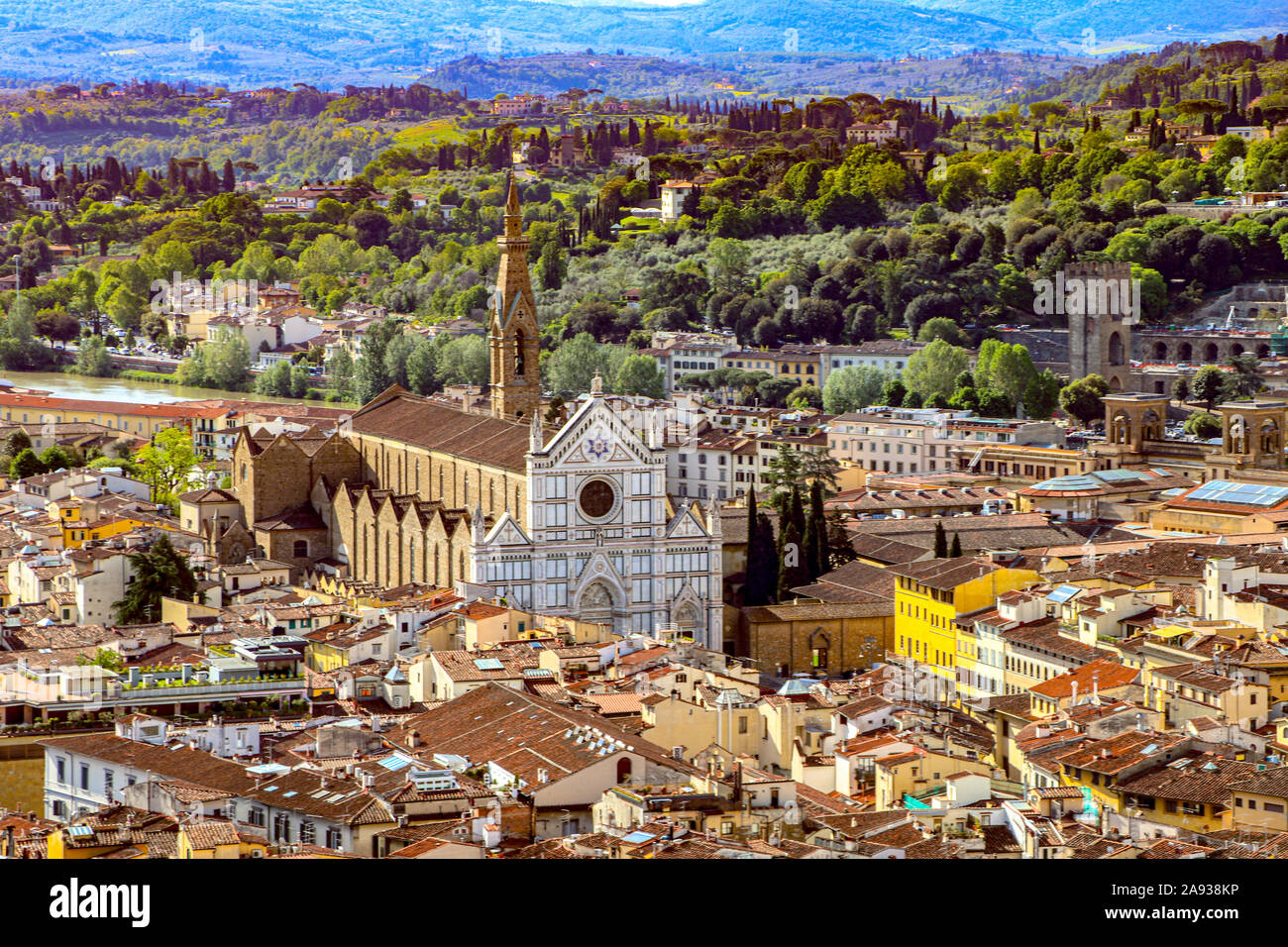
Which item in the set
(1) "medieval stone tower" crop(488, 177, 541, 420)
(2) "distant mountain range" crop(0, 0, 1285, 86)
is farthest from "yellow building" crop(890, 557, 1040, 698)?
(2) "distant mountain range" crop(0, 0, 1285, 86)

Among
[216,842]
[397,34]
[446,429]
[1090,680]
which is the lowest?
[1090,680]

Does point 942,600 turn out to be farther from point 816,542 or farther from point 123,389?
point 123,389

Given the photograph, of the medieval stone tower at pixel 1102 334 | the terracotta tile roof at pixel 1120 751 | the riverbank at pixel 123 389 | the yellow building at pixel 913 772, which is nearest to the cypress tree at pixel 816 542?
the terracotta tile roof at pixel 1120 751

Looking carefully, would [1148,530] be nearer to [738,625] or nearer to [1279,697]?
[738,625]

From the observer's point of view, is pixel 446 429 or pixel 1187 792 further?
pixel 446 429

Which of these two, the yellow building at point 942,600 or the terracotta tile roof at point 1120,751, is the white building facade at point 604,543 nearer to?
the yellow building at point 942,600

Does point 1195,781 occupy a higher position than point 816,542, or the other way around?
point 1195,781

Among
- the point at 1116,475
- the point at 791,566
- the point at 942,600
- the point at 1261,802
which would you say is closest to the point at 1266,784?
the point at 1261,802
